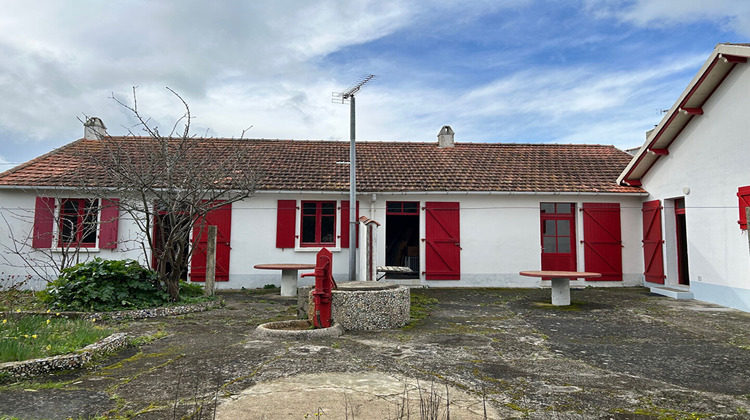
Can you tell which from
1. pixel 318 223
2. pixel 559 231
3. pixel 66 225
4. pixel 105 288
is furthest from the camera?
pixel 559 231

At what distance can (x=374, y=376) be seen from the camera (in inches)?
172

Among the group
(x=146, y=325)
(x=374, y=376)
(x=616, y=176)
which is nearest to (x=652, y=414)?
(x=374, y=376)

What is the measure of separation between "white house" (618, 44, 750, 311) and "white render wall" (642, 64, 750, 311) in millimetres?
19

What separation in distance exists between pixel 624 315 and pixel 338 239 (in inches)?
278

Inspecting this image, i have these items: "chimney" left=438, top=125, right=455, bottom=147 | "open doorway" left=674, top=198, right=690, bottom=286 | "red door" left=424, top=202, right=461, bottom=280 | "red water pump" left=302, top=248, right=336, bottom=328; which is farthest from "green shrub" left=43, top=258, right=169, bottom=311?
"open doorway" left=674, top=198, right=690, bottom=286

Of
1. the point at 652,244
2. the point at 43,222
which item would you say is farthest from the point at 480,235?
the point at 43,222

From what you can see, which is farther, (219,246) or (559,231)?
(559,231)

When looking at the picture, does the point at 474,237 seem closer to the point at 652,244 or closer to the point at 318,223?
the point at 318,223

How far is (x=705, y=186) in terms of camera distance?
9820 millimetres

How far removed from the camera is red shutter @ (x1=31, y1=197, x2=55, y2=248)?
11562 mm

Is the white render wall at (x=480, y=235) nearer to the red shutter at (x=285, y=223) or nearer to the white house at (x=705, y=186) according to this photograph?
the red shutter at (x=285, y=223)

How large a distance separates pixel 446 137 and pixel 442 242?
4769 millimetres

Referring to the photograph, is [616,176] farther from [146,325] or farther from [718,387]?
[146,325]

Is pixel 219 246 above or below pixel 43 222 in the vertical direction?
below
